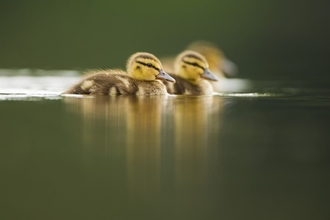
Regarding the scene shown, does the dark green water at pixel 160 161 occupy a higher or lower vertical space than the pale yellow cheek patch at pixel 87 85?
lower

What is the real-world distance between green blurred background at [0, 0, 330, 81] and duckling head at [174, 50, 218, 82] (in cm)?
322

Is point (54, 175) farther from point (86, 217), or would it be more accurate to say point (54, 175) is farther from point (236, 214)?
point (236, 214)

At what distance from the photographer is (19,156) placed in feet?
11.5

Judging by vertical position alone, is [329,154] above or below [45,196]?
above

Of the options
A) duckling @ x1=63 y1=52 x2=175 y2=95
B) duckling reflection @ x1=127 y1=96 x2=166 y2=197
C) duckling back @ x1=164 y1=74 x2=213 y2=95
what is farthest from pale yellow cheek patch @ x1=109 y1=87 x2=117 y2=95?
duckling back @ x1=164 y1=74 x2=213 y2=95

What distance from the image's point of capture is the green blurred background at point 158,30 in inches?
404

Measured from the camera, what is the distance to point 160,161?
3404 mm

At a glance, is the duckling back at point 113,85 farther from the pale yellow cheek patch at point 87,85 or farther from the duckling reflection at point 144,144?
the duckling reflection at point 144,144

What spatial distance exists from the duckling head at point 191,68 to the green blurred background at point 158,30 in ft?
10.6

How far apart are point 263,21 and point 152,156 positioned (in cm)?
938

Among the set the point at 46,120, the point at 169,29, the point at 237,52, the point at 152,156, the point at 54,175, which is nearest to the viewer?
the point at 54,175

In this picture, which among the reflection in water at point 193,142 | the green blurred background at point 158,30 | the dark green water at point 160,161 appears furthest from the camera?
the green blurred background at point 158,30

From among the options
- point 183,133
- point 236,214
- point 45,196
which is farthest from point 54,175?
point 183,133

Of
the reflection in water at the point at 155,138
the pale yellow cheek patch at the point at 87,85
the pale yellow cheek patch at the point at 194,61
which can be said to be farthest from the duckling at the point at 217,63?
the pale yellow cheek patch at the point at 87,85
